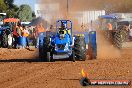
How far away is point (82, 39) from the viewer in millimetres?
18438

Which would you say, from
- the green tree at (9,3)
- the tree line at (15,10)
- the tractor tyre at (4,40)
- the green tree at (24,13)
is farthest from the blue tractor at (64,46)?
the green tree at (24,13)

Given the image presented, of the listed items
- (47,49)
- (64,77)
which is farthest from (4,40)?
(64,77)

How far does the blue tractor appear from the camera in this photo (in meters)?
18.3

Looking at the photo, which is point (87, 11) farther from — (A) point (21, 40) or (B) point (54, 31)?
(B) point (54, 31)

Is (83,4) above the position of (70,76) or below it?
above

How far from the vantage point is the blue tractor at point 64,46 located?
1830 centimetres

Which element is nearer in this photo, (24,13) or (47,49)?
(47,49)

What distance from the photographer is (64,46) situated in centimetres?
1848

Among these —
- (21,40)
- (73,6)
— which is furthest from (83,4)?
(21,40)

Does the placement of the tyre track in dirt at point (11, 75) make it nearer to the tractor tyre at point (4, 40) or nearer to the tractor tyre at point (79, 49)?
the tractor tyre at point (79, 49)

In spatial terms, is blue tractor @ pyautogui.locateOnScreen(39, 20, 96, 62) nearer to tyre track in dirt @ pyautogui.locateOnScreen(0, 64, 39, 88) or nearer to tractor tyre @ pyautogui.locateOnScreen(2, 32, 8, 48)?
tyre track in dirt @ pyautogui.locateOnScreen(0, 64, 39, 88)

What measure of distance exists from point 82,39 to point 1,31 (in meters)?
15.6

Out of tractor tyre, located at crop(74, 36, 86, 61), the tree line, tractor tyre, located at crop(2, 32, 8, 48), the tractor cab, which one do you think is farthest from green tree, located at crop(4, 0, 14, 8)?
tractor tyre, located at crop(74, 36, 86, 61)

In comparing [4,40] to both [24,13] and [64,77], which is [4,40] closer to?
[64,77]
